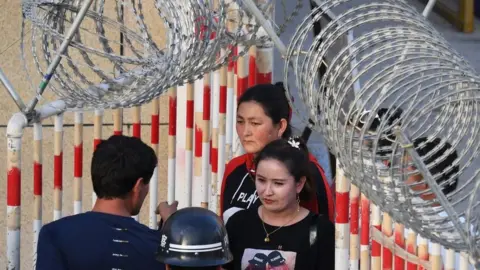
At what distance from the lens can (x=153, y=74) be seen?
415cm

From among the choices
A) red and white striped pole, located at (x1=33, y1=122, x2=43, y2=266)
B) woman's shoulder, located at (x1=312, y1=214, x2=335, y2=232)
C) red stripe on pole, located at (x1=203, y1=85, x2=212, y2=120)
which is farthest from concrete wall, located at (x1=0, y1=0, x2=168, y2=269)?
woman's shoulder, located at (x1=312, y1=214, x2=335, y2=232)

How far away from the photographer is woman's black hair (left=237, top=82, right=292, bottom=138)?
437 centimetres

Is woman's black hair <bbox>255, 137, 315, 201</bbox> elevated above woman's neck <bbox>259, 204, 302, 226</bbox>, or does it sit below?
above

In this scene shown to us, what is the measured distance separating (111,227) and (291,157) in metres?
0.75

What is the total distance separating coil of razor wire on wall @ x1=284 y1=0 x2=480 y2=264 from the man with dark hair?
603mm

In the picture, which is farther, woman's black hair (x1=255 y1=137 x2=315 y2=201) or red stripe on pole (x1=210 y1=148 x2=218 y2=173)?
red stripe on pole (x1=210 y1=148 x2=218 y2=173)

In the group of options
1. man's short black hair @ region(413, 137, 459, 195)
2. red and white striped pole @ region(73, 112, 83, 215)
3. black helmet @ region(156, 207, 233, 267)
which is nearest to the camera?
black helmet @ region(156, 207, 233, 267)

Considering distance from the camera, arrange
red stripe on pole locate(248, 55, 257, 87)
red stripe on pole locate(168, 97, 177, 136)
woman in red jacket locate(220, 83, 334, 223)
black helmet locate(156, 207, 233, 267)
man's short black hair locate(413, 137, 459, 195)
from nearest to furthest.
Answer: black helmet locate(156, 207, 233, 267), man's short black hair locate(413, 137, 459, 195), woman in red jacket locate(220, 83, 334, 223), red stripe on pole locate(248, 55, 257, 87), red stripe on pole locate(168, 97, 177, 136)

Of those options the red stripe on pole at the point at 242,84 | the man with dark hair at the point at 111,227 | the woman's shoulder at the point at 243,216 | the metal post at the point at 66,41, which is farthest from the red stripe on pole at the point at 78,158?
the man with dark hair at the point at 111,227

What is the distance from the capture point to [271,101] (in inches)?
172

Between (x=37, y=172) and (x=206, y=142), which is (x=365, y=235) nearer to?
(x=206, y=142)

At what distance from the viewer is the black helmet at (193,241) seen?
3.20 metres

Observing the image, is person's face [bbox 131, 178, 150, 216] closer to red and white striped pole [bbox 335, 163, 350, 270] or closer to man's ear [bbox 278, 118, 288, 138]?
red and white striped pole [bbox 335, 163, 350, 270]

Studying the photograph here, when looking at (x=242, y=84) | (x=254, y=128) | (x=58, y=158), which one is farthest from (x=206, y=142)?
(x=254, y=128)
